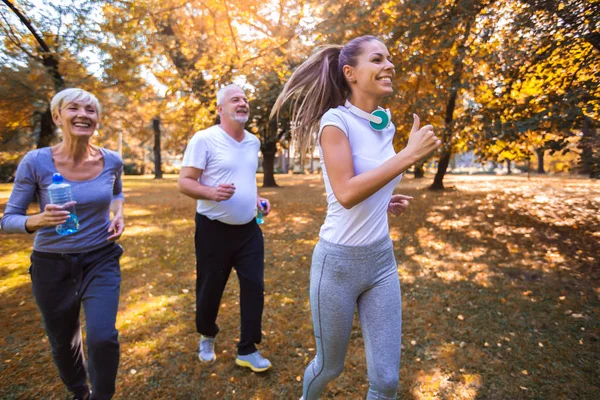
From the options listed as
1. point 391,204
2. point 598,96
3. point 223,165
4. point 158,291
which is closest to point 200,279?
point 223,165

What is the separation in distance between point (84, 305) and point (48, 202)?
28.6 inches

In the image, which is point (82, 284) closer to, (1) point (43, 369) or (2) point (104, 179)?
(2) point (104, 179)

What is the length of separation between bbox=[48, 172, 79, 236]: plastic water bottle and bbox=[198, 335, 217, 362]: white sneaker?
5.62 ft

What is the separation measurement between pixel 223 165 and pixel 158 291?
2.93 meters

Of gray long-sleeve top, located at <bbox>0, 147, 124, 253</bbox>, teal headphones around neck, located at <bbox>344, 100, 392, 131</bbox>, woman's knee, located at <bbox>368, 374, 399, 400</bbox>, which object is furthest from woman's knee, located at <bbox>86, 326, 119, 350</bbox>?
teal headphones around neck, located at <bbox>344, 100, 392, 131</bbox>

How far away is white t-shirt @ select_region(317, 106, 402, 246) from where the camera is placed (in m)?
1.93

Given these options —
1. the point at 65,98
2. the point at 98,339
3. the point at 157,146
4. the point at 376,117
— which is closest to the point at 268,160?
the point at 157,146

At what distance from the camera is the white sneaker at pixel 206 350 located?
11.6 feet

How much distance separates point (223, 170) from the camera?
3322 millimetres

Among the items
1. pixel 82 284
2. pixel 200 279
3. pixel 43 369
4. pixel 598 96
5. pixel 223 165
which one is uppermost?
pixel 598 96

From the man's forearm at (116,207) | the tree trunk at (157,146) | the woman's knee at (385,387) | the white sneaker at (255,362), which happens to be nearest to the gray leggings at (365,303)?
the woman's knee at (385,387)

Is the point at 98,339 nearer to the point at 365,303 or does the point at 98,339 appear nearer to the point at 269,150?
the point at 365,303

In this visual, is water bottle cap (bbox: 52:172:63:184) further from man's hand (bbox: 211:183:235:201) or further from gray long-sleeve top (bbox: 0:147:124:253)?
man's hand (bbox: 211:183:235:201)

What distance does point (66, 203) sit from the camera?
2281mm
